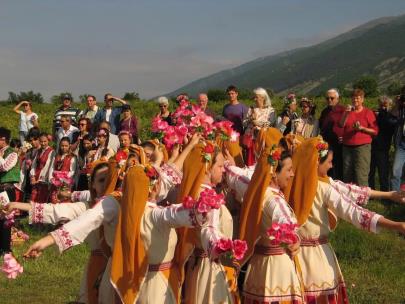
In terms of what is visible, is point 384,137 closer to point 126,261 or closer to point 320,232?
point 320,232

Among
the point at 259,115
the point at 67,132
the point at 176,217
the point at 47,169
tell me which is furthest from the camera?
the point at 67,132

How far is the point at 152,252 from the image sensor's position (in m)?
4.60

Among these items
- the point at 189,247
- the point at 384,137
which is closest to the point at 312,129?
the point at 384,137

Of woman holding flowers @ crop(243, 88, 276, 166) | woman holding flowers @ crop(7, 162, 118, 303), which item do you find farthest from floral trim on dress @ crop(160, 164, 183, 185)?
woman holding flowers @ crop(243, 88, 276, 166)

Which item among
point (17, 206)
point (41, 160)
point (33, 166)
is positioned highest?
point (17, 206)

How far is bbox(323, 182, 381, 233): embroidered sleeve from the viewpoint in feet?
16.0

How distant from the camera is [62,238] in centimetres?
436

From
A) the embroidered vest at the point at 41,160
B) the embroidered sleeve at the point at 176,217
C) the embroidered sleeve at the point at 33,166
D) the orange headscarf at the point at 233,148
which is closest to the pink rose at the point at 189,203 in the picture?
the embroidered sleeve at the point at 176,217

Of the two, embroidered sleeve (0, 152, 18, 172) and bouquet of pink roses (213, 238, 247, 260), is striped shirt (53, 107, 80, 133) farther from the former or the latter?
bouquet of pink roses (213, 238, 247, 260)

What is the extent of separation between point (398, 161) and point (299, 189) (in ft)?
17.5

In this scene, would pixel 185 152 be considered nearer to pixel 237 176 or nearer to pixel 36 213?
pixel 237 176

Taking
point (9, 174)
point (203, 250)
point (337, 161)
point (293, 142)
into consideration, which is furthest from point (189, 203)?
point (337, 161)

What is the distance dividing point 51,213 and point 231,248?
5.85 feet

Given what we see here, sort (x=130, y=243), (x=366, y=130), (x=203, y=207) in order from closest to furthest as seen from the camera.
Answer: (x=203, y=207) → (x=130, y=243) → (x=366, y=130)
